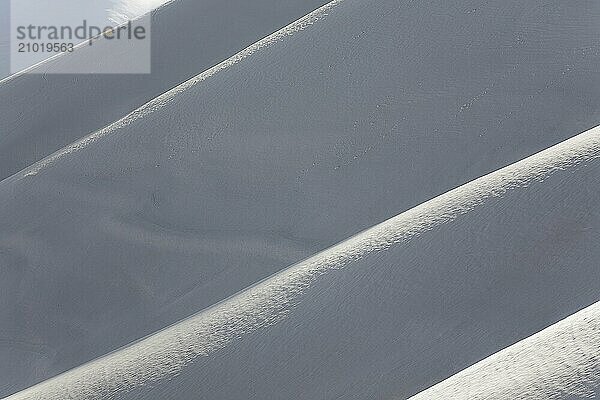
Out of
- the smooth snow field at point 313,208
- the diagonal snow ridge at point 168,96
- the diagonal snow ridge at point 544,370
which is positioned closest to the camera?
the diagonal snow ridge at point 544,370

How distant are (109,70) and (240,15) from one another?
33 centimetres

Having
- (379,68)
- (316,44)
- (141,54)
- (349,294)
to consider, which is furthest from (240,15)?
(349,294)

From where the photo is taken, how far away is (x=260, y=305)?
45.5 inches

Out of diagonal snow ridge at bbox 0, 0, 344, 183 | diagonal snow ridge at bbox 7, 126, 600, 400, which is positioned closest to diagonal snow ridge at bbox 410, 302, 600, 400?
diagonal snow ridge at bbox 7, 126, 600, 400

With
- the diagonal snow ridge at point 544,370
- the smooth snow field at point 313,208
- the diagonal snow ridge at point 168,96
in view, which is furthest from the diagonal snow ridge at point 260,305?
the diagonal snow ridge at point 168,96

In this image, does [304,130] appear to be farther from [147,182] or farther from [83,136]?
[83,136]

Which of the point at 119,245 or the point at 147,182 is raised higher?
the point at 147,182

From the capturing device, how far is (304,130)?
1.61 m

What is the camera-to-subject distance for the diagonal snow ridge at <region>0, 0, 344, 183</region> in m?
1.72

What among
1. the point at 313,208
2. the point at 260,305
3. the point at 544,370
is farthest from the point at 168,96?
the point at 544,370

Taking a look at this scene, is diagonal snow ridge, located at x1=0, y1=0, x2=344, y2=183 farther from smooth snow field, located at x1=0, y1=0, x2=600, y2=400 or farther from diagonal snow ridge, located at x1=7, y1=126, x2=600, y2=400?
diagonal snow ridge, located at x1=7, y1=126, x2=600, y2=400

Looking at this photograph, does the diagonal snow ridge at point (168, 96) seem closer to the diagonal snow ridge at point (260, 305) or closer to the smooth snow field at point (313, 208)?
the smooth snow field at point (313, 208)

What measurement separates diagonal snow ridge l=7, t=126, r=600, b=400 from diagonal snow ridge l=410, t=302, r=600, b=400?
31cm

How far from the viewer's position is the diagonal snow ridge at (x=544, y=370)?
76 centimetres
